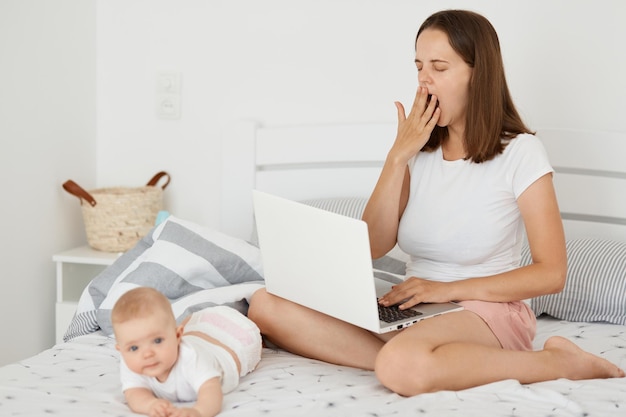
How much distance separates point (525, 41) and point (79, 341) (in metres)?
1.47

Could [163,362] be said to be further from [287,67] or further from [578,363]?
Answer: [287,67]

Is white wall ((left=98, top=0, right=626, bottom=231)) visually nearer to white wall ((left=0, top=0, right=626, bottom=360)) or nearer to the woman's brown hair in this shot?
white wall ((left=0, top=0, right=626, bottom=360))

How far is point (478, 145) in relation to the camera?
1660mm

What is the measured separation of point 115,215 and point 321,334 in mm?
1112

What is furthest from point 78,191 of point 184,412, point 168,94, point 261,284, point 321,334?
point 184,412

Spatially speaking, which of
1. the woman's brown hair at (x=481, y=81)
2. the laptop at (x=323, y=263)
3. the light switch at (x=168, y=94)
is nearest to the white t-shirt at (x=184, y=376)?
the laptop at (x=323, y=263)

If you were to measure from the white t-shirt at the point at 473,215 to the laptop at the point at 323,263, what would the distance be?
0.12 metres

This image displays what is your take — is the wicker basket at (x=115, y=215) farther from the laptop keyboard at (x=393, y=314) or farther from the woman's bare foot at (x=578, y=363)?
the woman's bare foot at (x=578, y=363)

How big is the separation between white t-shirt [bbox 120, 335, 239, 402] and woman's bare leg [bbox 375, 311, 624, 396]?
0.29 m

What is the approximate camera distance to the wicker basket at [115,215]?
2.53m

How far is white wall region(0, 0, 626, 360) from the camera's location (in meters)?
2.36

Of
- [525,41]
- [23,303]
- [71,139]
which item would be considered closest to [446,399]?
A: [525,41]

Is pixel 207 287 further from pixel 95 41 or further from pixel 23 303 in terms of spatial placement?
pixel 95 41

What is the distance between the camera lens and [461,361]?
1.42m
